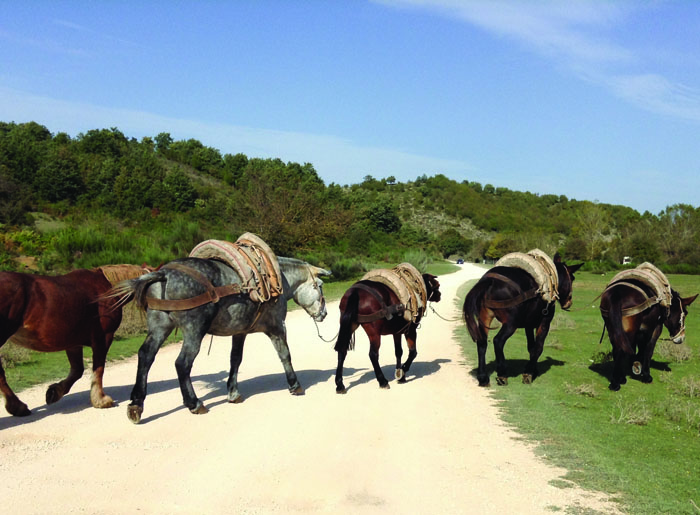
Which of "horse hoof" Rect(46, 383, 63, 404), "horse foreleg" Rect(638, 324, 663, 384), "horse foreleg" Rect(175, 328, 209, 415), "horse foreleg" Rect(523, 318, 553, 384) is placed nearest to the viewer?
"horse foreleg" Rect(175, 328, 209, 415)

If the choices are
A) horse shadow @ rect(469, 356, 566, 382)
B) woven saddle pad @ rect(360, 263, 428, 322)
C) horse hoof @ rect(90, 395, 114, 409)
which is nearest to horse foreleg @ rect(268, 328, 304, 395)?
woven saddle pad @ rect(360, 263, 428, 322)

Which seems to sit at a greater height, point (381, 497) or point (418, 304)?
point (418, 304)

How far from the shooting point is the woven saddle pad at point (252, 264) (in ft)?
26.7

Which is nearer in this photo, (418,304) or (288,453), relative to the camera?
(288,453)

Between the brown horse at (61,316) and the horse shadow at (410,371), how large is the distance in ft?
12.1

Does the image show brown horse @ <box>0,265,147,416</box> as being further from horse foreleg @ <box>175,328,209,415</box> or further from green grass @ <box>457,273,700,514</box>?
green grass @ <box>457,273,700,514</box>

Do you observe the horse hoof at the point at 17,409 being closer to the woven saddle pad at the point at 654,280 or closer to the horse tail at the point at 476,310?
the horse tail at the point at 476,310

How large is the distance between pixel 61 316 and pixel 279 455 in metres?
3.31

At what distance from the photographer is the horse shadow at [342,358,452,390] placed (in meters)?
10.0

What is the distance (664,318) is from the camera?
1047 cm

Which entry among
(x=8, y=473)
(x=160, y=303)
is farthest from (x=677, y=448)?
(x=8, y=473)

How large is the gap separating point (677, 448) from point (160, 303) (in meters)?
6.27

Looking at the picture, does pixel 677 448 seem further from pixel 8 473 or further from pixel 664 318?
pixel 8 473

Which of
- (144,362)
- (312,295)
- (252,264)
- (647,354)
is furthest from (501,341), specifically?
(144,362)
